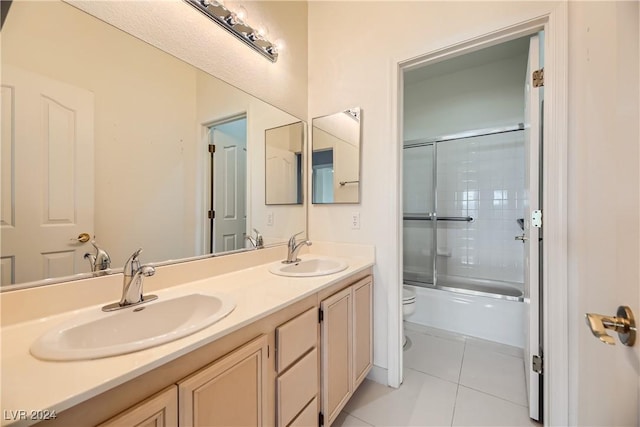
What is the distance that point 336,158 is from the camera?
1.87m

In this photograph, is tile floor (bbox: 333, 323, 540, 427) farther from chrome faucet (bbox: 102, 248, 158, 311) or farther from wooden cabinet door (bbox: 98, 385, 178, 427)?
chrome faucet (bbox: 102, 248, 158, 311)

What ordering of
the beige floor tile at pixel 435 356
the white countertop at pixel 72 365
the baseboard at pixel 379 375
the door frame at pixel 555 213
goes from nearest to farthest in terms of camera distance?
the white countertop at pixel 72 365, the door frame at pixel 555 213, the baseboard at pixel 379 375, the beige floor tile at pixel 435 356

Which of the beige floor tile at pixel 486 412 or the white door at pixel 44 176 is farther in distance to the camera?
the beige floor tile at pixel 486 412

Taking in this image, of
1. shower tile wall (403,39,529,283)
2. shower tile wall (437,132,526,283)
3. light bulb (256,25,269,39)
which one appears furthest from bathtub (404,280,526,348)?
light bulb (256,25,269,39)

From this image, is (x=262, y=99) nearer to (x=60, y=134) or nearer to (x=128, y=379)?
(x=60, y=134)

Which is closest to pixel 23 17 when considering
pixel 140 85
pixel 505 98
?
pixel 140 85

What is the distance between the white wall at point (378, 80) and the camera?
1.49 m

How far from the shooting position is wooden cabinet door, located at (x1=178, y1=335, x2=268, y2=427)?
64cm

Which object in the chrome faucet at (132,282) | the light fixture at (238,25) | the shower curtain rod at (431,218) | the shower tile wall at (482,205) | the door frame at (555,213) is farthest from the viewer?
the shower curtain rod at (431,218)

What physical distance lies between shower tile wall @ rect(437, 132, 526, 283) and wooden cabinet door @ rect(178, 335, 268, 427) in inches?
107

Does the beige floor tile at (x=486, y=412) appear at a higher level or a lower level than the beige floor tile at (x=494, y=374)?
lower

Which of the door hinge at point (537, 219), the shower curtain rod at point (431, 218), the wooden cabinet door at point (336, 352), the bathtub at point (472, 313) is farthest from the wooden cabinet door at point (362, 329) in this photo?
the shower curtain rod at point (431, 218)

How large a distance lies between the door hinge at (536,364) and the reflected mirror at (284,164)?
162cm

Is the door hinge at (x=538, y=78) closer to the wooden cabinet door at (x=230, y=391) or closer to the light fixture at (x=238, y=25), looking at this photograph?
the light fixture at (x=238, y=25)
